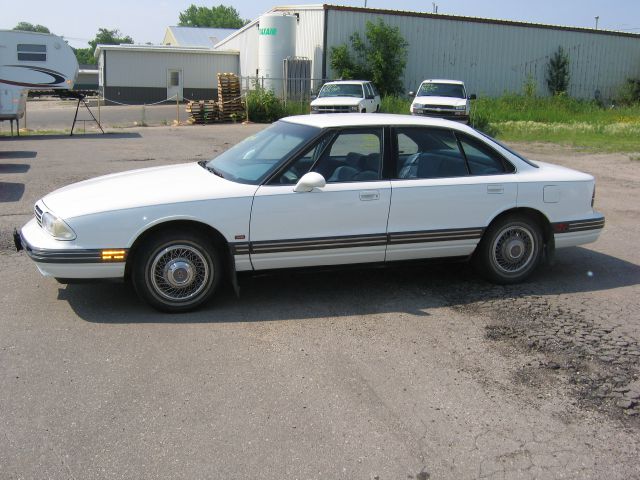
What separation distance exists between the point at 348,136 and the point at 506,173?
1520 mm

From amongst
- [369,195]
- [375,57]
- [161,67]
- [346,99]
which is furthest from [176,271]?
[161,67]

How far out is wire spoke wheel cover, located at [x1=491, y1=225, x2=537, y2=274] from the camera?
235 inches

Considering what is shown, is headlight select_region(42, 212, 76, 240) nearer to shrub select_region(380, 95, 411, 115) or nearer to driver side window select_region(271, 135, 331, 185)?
driver side window select_region(271, 135, 331, 185)

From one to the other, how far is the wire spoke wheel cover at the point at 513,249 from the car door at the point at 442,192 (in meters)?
0.24

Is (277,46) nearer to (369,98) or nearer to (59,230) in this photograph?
(369,98)

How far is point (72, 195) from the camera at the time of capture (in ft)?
17.6

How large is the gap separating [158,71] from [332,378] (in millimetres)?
41275

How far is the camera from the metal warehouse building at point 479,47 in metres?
31.9

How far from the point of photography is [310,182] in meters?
5.17

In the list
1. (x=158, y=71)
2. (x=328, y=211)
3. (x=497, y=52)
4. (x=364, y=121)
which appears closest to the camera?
(x=328, y=211)

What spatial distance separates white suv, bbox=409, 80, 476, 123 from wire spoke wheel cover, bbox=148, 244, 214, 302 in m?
17.7

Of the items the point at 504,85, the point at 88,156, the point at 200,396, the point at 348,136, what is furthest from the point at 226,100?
the point at 200,396

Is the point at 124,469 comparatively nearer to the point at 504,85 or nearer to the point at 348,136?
the point at 348,136

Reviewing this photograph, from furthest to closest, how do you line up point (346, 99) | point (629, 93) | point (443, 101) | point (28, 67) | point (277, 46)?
point (629, 93), point (277, 46), point (346, 99), point (443, 101), point (28, 67)
